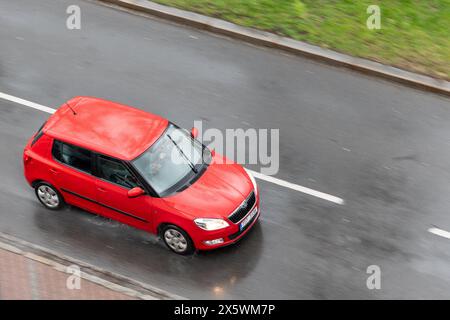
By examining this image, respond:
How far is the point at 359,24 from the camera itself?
634 inches

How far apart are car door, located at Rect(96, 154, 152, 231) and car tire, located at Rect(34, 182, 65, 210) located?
0.90 m

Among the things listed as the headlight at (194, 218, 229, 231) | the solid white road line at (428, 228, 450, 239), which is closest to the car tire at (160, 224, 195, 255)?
the headlight at (194, 218, 229, 231)

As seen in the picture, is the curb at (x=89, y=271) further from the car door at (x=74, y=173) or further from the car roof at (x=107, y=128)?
the car roof at (x=107, y=128)


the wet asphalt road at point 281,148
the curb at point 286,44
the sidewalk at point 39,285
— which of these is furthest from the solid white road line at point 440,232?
the sidewalk at point 39,285

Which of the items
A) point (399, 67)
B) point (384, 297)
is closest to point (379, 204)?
point (384, 297)

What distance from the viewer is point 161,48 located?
624 inches

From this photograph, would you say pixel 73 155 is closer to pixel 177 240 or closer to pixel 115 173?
pixel 115 173

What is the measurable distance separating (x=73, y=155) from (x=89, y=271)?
6.14 ft

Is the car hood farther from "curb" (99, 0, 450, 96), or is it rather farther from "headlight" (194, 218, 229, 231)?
"curb" (99, 0, 450, 96)

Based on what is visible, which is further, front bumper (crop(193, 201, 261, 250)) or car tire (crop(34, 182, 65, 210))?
car tire (crop(34, 182, 65, 210))

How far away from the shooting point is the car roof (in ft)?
37.1
